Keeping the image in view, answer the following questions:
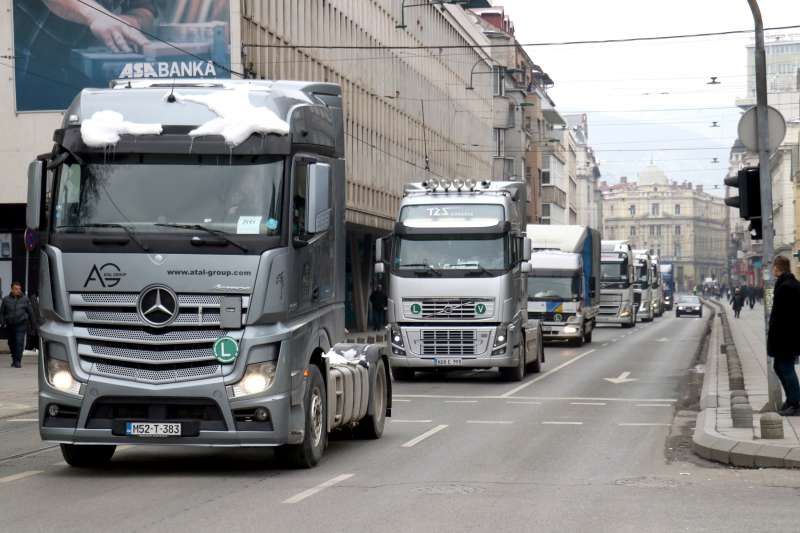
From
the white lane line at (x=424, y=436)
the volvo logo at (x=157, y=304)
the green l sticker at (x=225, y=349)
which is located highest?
the volvo logo at (x=157, y=304)

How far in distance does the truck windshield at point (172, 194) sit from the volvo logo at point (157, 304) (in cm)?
51

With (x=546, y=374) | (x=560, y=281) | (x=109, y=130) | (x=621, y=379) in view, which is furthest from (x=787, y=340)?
(x=560, y=281)

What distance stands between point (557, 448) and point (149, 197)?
525 centimetres

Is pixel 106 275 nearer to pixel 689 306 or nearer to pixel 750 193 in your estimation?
pixel 750 193

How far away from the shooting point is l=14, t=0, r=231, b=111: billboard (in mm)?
42219

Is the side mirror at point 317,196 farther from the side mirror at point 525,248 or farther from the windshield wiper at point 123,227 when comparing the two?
the side mirror at point 525,248

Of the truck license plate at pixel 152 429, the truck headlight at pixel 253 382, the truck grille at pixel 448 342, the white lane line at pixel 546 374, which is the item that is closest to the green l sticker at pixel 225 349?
the truck headlight at pixel 253 382

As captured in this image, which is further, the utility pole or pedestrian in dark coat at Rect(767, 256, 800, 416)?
the utility pole

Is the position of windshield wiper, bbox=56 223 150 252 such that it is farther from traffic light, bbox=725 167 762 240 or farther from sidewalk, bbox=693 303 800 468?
traffic light, bbox=725 167 762 240

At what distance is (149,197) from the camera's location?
1226 centimetres

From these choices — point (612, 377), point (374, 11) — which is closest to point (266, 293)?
point (612, 377)

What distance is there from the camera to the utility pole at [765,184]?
16891 mm

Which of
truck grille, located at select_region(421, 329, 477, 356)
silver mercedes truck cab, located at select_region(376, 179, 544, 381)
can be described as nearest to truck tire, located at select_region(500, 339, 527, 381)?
silver mercedes truck cab, located at select_region(376, 179, 544, 381)

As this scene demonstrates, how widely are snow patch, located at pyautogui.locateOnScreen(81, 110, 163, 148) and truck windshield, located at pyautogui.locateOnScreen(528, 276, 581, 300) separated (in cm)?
2984
